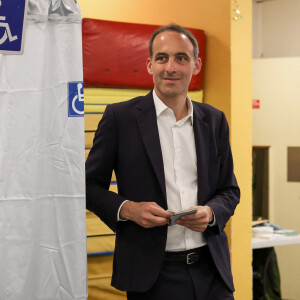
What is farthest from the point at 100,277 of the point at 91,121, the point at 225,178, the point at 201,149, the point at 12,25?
the point at 12,25

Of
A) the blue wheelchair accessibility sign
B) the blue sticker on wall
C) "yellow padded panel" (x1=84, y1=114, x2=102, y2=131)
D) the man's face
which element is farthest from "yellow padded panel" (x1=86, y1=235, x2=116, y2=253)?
the blue wheelchair accessibility sign

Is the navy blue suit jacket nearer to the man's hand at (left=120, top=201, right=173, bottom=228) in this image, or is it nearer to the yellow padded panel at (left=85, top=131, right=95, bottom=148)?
the man's hand at (left=120, top=201, right=173, bottom=228)

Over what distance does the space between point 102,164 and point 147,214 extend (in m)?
0.32

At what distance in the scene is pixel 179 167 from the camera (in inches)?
78.2

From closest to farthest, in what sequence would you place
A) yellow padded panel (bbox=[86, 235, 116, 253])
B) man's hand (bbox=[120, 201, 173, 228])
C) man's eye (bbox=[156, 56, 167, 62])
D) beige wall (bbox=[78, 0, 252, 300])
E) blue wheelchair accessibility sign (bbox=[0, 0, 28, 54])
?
blue wheelchair accessibility sign (bbox=[0, 0, 28, 54]) < man's hand (bbox=[120, 201, 173, 228]) < man's eye (bbox=[156, 56, 167, 62]) < yellow padded panel (bbox=[86, 235, 116, 253]) < beige wall (bbox=[78, 0, 252, 300])

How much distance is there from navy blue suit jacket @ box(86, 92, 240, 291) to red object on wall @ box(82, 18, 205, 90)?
134cm

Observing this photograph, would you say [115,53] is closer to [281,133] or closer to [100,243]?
[100,243]

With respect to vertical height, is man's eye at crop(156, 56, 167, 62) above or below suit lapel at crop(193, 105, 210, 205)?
above

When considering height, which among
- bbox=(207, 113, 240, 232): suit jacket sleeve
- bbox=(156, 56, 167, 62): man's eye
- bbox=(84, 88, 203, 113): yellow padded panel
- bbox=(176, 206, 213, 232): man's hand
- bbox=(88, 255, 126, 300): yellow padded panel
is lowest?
bbox=(88, 255, 126, 300): yellow padded panel

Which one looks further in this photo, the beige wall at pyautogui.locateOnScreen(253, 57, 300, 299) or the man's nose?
the beige wall at pyautogui.locateOnScreen(253, 57, 300, 299)

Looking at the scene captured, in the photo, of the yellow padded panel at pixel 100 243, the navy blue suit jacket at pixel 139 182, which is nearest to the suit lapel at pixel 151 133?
the navy blue suit jacket at pixel 139 182

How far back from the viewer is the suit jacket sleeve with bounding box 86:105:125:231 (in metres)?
1.95

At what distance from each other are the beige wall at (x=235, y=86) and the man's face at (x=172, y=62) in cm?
163

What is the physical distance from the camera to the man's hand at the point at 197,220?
1.79 meters
